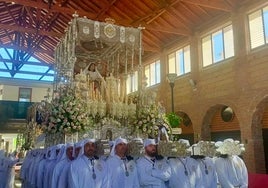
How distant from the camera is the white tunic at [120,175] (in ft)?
17.5

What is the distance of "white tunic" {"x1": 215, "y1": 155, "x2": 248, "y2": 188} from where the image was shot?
6.22m

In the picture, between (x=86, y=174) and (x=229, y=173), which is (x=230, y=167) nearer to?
(x=229, y=173)

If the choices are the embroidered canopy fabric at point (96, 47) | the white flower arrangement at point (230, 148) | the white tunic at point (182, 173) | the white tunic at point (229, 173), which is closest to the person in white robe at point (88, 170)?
the white tunic at point (182, 173)

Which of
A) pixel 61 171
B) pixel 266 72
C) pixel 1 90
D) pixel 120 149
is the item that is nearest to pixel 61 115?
pixel 61 171

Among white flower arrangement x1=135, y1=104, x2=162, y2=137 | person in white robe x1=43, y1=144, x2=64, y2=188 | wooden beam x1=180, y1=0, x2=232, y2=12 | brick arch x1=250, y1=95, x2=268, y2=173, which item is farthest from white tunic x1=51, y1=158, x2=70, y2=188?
wooden beam x1=180, y1=0, x2=232, y2=12

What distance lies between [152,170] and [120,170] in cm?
56

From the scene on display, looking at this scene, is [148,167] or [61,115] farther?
[61,115]

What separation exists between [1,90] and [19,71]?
275 centimetres

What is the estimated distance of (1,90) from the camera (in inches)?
1174

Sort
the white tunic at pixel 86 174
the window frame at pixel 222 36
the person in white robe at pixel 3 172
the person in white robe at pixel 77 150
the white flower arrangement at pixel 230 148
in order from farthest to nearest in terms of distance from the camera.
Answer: the window frame at pixel 222 36 < the person in white robe at pixel 3 172 < the white flower arrangement at pixel 230 148 < the person in white robe at pixel 77 150 < the white tunic at pixel 86 174

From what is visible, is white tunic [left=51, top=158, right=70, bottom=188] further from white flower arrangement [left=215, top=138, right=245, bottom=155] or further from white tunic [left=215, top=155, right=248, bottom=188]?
white flower arrangement [left=215, top=138, right=245, bottom=155]

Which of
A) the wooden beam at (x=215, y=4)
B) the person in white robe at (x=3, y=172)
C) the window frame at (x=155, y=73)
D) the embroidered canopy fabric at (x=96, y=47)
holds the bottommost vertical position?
the person in white robe at (x=3, y=172)

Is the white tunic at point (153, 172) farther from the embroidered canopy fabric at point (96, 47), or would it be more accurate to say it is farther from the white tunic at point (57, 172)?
the embroidered canopy fabric at point (96, 47)

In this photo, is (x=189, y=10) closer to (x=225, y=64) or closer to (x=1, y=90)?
(x=225, y=64)
